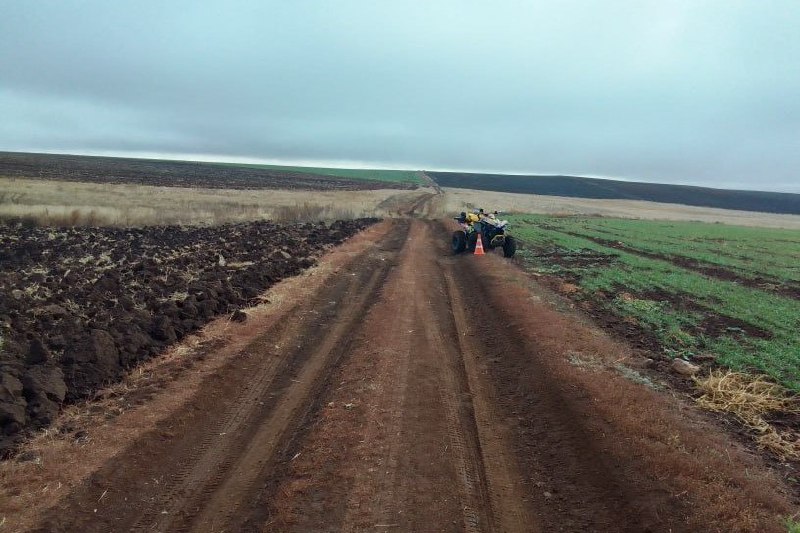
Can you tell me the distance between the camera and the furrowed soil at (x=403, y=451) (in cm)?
459

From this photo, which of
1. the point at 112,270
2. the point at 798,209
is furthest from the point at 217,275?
the point at 798,209

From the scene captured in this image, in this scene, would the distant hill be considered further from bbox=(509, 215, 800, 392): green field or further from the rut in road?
the rut in road

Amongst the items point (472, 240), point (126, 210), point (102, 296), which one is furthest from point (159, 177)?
point (102, 296)

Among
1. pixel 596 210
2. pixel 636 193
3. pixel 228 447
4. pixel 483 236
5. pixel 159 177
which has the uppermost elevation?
pixel 636 193

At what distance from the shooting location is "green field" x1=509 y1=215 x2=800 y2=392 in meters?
9.44

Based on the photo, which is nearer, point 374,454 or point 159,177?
point 374,454

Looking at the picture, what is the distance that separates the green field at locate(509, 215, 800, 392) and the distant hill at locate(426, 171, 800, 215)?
73.5 meters

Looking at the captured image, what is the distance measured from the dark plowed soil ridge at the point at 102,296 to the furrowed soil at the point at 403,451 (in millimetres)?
952

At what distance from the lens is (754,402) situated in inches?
277

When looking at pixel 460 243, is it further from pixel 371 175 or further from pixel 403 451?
pixel 371 175

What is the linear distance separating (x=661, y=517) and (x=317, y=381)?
4.63 m

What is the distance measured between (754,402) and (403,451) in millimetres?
4950

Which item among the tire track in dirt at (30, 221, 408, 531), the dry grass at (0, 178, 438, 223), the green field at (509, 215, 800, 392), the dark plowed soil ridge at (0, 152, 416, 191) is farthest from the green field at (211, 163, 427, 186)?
the tire track in dirt at (30, 221, 408, 531)

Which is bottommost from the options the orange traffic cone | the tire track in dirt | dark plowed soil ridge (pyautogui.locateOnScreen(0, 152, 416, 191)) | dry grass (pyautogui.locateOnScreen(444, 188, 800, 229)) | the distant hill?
the tire track in dirt
